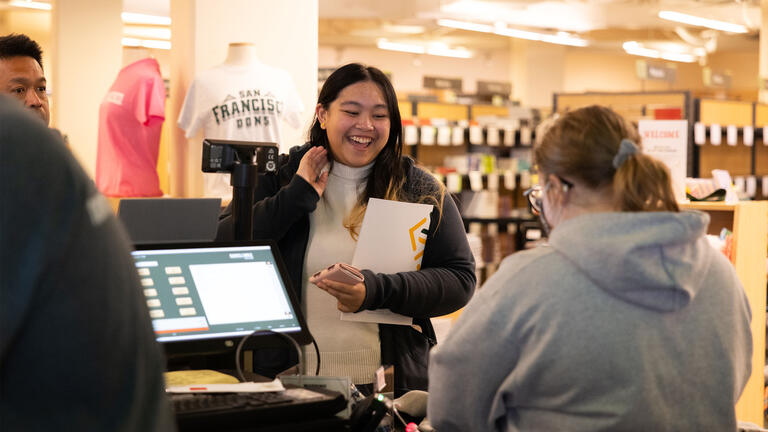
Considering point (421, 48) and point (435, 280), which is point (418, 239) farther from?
point (421, 48)

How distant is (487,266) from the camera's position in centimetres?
761

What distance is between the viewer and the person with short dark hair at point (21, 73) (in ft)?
8.34

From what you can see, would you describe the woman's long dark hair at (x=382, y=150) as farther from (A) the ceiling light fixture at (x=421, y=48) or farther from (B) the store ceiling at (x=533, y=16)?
(A) the ceiling light fixture at (x=421, y=48)

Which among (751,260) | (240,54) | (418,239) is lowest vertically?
(751,260)

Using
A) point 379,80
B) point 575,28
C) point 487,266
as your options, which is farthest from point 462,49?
point 379,80

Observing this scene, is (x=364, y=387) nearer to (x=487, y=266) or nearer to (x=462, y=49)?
(x=487, y=266)

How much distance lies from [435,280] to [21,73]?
147 centimetres

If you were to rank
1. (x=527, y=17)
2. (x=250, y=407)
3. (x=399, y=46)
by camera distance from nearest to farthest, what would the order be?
(x=250, y=407)
(x=527, y=17)
(x=399, y=46)

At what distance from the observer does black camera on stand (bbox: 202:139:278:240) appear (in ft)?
6.27

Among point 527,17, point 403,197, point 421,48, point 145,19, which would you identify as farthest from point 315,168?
point 421,48

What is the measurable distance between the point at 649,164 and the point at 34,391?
123 cm

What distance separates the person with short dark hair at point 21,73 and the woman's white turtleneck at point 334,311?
1006 millimetres

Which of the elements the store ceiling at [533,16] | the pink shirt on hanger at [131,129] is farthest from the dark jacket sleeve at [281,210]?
the store ceiling at [533,16]

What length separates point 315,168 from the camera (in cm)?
222
